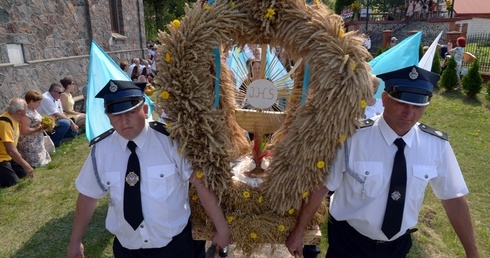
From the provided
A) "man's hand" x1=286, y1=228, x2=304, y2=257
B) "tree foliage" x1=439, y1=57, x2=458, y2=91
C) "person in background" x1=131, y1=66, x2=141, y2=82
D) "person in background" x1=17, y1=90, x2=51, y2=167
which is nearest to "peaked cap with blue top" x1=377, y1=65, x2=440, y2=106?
"man's hand" x1=286, y1=228, x2=304, y2=257

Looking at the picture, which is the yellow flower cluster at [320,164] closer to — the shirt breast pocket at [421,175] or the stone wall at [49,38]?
the shirt breast pocket at [421,175]

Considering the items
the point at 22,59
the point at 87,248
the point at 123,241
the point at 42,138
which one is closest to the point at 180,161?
the point at 123,241

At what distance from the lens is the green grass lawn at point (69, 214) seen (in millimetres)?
3738

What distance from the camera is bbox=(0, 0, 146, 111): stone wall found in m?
7.01

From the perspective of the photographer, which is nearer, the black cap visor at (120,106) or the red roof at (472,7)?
the black cap visor at (120,106)

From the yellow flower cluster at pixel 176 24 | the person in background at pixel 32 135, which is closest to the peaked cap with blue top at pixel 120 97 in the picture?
the yellow flower cluster at pixel 176 24

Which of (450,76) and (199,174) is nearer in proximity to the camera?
(199,174)

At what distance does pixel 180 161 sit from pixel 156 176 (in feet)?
0.52

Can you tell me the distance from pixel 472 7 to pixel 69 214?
35.8 m

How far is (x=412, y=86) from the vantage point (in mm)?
1894

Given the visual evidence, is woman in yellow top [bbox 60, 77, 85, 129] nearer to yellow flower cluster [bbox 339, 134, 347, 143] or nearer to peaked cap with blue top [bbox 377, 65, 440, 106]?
yellow flower cluster [bbox 339, 134, 347, 143]

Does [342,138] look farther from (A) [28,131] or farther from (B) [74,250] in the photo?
(A) [28,131]

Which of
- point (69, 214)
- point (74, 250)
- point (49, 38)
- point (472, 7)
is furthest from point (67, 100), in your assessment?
point (472, 7)

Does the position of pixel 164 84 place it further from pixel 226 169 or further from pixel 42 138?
pixel 42 138
